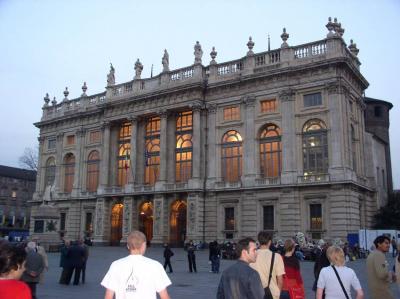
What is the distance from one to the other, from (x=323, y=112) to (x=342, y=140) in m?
3.02

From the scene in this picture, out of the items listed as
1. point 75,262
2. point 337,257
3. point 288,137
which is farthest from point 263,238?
point 288,137

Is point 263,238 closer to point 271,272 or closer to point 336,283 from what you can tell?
point 271,272

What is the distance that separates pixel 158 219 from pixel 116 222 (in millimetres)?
7468

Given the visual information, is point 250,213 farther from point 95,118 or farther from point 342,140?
point 95,118

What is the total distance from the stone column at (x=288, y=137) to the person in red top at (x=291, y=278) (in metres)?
31.0

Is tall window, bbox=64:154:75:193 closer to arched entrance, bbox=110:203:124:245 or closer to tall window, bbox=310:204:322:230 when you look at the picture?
arched entrance, bbox=110:203:124:245

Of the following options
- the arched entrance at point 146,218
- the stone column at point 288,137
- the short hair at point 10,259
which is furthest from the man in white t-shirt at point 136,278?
the arched entrance at point 146,218

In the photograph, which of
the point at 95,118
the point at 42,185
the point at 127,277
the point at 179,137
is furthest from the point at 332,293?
the point at 42,185

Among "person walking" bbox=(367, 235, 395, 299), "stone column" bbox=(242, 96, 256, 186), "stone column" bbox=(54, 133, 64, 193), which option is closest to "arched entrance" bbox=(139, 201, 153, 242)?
"stone column" bbox=(242, 96, 256, 186)

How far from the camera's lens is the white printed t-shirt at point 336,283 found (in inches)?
256

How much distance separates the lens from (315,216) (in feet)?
125

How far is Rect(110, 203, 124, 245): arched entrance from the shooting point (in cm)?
4991

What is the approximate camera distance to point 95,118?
5416 centimetres

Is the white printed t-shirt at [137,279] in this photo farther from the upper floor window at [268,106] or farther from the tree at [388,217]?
the tree at [388,217]
